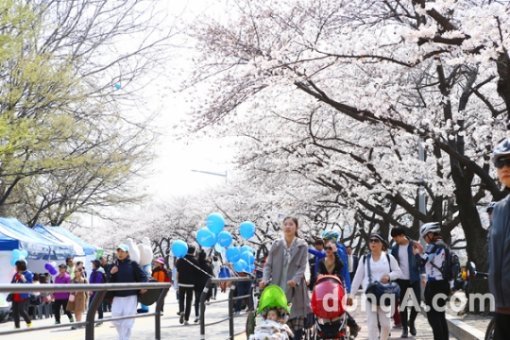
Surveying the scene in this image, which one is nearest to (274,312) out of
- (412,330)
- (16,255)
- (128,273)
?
(128,273)

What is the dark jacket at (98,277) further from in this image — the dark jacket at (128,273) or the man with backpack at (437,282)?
the man with backpack at (437,282)

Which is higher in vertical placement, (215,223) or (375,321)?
(215,223)

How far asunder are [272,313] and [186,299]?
29.7 feet

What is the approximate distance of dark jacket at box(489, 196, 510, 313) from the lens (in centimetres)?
404

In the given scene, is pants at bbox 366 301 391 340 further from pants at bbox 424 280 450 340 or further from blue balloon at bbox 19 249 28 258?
blue balloon at bbox 19 249 28 258

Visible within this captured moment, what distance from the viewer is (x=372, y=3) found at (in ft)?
50.7

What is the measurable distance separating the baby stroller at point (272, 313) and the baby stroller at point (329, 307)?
1240 millimetres

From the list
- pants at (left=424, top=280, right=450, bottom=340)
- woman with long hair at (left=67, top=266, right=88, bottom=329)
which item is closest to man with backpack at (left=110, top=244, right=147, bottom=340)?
woman with long hair at (left=67, top=266, right=88, bottom=329)

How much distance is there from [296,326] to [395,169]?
16311 millimetres

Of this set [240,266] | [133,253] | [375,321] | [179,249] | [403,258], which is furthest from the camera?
[240,266]

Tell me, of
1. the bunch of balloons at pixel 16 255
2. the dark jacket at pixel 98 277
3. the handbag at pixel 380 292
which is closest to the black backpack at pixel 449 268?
the handbag at pixel 380 292

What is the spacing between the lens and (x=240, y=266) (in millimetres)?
22047

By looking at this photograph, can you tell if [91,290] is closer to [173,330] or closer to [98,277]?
[173,330]

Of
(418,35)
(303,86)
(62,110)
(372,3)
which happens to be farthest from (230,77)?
(62,110)
